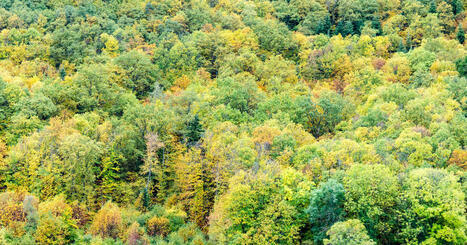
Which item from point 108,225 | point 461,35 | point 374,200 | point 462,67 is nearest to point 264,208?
point 374,200

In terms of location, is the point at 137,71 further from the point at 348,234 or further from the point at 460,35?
the point at 460,35

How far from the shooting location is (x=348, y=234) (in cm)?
3638

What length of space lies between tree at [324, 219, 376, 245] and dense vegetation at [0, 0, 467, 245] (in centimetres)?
14

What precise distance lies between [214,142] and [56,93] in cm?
3436

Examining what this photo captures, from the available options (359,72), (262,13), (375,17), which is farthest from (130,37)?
(375,17)

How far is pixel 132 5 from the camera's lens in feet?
443

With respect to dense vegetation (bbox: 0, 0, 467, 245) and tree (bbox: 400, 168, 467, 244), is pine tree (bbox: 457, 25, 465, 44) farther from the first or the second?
tree (bbox: 400, 168, 467, 244)

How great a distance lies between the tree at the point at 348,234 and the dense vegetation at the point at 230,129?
140 mm

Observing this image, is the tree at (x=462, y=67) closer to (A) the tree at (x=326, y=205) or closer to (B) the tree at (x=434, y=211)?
(B) the tree at (x=434, y=211)

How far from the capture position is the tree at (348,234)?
117ft

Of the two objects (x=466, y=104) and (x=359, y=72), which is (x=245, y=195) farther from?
(x=359, y=72)

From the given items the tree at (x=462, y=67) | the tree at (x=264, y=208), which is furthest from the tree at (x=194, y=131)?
the tree at (x=462, y=67)

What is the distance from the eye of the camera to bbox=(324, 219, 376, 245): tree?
1405 inches

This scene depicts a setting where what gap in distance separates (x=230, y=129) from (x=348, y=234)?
104 ft
